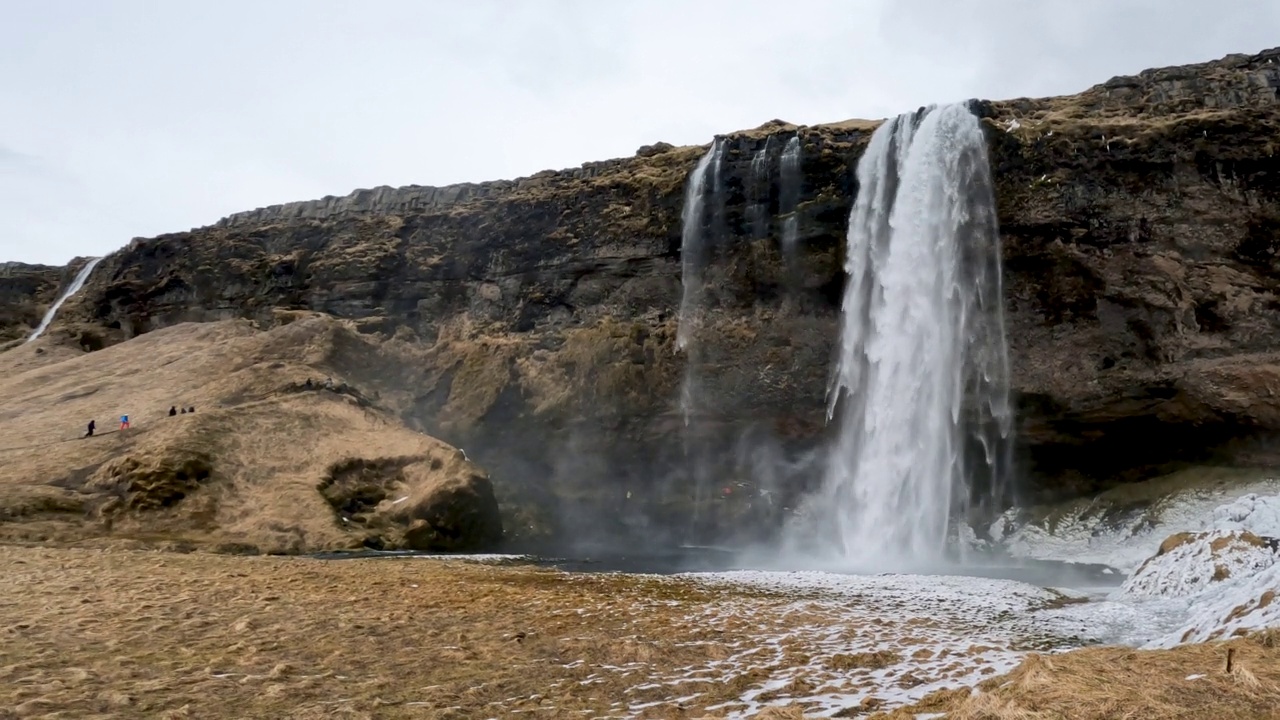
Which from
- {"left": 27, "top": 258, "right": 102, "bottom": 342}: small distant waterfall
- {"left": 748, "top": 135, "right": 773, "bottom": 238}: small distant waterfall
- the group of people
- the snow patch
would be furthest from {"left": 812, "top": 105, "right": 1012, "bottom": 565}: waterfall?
{"left": 27, "top": 258, "right": 102, "bottom": 342}: small distant waterfall

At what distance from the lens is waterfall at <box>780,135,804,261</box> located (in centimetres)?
3102

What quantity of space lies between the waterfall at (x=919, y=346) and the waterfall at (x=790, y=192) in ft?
7.76

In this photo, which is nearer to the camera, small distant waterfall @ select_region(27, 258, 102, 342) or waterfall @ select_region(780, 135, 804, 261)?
waterfall @ select_region(780, 135, 804, 261)

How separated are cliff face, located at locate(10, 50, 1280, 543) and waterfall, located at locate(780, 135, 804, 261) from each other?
0.31m

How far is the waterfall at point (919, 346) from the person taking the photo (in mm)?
26000

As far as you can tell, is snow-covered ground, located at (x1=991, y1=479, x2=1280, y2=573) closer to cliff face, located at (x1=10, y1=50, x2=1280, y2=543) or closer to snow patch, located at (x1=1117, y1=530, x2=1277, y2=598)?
cliff face, located at (x1=10, y1=50, x2=1280, y2=543)

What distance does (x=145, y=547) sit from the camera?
20547 mm

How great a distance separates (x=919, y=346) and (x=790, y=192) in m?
8.04

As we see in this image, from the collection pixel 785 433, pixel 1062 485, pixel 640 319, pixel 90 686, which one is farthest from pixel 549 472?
pixel 90 686

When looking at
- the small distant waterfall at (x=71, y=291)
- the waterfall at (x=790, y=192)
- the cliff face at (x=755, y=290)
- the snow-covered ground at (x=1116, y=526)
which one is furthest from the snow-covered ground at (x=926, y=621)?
the small distant waterfall at (x=71, y=291)

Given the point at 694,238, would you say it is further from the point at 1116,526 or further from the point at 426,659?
the point at 426,659

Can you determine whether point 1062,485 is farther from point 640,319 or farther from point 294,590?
point 294,590

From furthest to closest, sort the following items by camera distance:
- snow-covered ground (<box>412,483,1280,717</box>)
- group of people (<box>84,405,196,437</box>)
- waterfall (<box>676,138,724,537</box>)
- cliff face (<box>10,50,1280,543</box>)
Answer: waterfall (<box>676,138,724,537</box>) < group of people (<box>84,405,196,437</box>) < cliff face (<box>10,50,1280,543</box>) < snow-covered ground (<box>412,483,1280,717</box>)

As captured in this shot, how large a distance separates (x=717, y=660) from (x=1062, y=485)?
23.5 m
